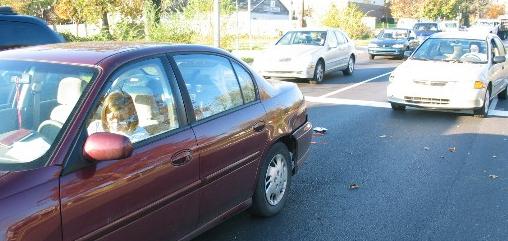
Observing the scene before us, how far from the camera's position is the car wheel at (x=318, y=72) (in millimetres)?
15008

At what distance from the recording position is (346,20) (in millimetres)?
42688

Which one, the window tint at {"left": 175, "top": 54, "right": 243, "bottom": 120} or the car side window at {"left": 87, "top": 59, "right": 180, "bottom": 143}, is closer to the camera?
the car side window at {"left": 87, "top": 59, "right": 180, "bottom": 143}

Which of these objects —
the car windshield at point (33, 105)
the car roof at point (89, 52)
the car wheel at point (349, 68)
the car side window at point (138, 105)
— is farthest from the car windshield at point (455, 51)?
the car windshield at point (33, 105)

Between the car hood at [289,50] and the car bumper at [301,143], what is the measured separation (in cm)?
947

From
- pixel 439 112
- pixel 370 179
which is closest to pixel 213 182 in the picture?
pixel 370 179

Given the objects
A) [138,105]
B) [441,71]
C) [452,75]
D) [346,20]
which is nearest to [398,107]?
[441,71]

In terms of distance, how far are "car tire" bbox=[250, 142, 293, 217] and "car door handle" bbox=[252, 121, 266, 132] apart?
11.0 inches

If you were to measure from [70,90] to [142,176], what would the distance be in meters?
0.63

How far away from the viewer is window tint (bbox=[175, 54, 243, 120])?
3764mm

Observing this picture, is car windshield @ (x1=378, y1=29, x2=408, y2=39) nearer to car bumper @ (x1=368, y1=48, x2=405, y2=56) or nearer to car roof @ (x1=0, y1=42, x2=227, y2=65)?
car bumper @ (x1=368, y1=48, x2=405, y2=56)

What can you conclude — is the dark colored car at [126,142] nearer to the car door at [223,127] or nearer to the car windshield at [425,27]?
the car door at [223,127]

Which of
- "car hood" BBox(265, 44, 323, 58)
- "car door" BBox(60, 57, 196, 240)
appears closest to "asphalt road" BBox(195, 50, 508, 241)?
"car door" BBox(60, 57, 196, 240)

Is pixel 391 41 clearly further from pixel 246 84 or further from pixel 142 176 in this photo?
pixel 142 176

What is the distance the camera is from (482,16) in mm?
91750
